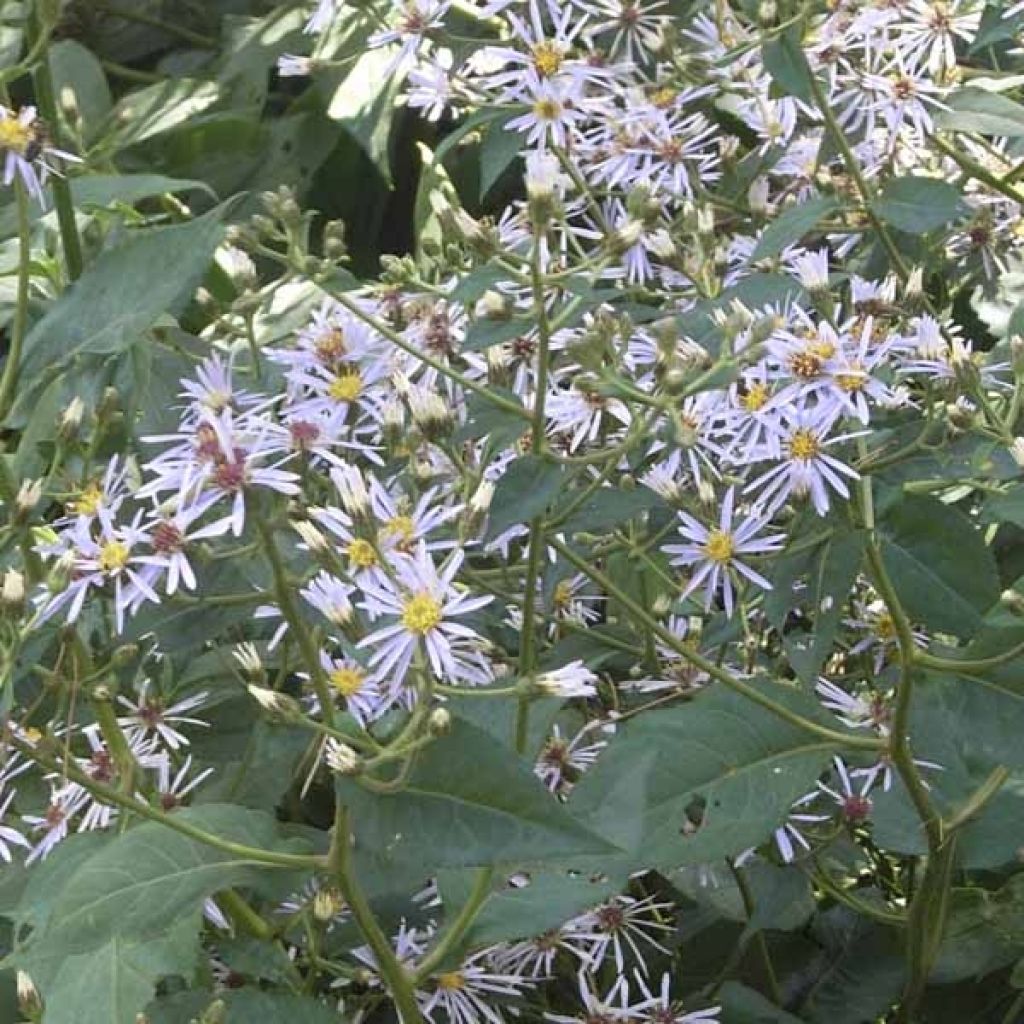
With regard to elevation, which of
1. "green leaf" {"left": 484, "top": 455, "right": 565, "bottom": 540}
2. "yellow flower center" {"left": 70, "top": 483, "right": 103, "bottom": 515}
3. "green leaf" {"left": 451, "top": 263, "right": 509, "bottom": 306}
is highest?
"green leaf" {"left": 451, "top": 263, "right": 509, "bottom": 306}

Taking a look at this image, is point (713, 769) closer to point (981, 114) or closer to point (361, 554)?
point (361, 554)

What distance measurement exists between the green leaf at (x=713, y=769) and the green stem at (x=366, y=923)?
94 mm

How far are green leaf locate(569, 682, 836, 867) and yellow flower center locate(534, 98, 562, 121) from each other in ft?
1.31

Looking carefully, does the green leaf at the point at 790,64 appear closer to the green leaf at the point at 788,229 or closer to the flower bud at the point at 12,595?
the green leaf at the point at 788,229

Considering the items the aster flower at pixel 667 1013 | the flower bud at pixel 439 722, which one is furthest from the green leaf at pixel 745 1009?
the flower bud at pixel 439 722

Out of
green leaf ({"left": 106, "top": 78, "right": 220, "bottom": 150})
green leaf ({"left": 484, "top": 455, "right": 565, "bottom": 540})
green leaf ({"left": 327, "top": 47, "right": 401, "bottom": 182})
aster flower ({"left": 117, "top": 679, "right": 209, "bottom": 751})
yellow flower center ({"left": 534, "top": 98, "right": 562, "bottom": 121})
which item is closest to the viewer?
green leaf ({"left": 484, "top": 455, "right": 565, "bottom": 540})

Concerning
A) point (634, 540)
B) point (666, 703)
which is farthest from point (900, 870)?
point (634, 540)

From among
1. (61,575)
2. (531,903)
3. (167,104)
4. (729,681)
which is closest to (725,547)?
(729,681)

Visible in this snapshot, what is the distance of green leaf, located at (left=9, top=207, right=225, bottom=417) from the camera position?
893mm

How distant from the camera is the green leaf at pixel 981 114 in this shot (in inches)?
47.4

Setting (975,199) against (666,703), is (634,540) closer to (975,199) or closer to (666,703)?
(666,703)

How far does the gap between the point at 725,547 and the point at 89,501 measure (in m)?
0.29

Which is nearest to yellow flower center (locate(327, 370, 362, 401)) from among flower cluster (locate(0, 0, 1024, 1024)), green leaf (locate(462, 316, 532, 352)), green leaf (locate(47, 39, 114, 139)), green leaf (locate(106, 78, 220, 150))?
flower cluster (locate(0, 0, 1024, 1024))

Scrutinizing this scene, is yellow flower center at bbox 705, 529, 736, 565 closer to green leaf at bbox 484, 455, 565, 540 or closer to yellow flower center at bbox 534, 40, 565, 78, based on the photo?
green leaf at bbox 484, 455, 565, 540
